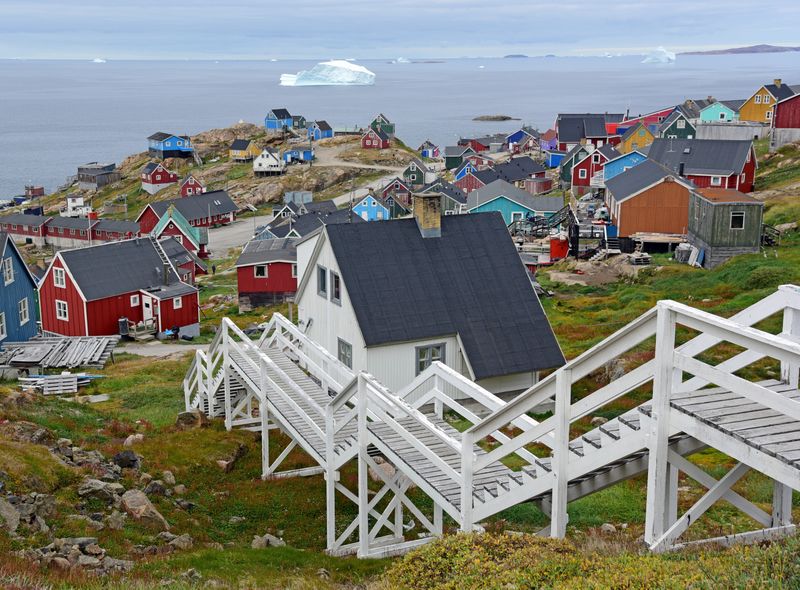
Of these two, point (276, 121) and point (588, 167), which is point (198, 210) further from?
point (276, 121)

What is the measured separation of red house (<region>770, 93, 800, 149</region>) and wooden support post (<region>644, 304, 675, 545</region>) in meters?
85.6

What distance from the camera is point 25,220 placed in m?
112

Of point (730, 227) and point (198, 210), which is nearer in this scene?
point (730, 227)

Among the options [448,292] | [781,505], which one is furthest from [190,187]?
[781,505]

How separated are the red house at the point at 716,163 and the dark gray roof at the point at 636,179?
370 cm

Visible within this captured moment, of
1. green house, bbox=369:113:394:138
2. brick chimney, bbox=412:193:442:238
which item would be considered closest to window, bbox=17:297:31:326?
brick chimney, bbox=412:193:442:238

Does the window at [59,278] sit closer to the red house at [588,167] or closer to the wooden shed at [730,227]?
the wooden shed at [730,227]

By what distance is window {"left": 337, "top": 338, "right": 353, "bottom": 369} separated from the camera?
1148 inches

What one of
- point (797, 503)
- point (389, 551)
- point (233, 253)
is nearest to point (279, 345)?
point (389, 551)

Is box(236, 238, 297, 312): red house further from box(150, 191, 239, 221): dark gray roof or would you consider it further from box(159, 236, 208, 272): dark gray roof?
box(150, 191, 239, 221): dark gray roof

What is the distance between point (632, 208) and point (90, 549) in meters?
54.3

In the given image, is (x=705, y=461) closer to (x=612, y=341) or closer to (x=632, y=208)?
(x=612, y=341)

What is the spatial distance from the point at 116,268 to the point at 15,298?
9465 mm

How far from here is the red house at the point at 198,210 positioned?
332 ft
